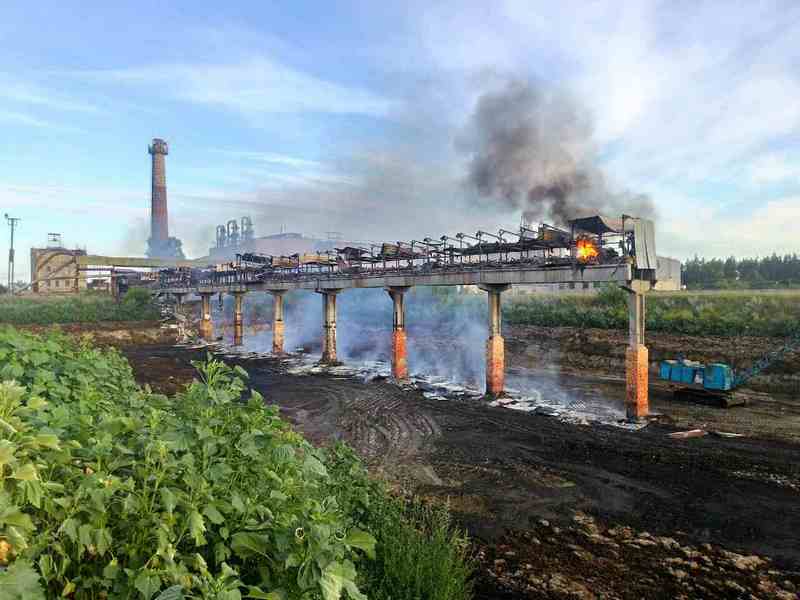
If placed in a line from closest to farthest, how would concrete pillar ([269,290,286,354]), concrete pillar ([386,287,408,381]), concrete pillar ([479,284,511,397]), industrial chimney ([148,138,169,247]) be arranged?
concrete pillar ([479,284,511,397])
concrete pillar ([386,287,408,381])
concrete pillar ([269,290,286,354])
industrial chimney ([148,138,169,247])

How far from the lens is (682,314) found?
4066 centimetres

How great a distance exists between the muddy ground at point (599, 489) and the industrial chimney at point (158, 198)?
8581 centimetres

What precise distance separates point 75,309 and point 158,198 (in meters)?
45.6

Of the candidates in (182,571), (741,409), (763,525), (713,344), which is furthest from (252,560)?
(713,344)

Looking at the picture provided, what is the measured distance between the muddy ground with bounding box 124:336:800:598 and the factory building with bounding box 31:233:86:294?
71.4m

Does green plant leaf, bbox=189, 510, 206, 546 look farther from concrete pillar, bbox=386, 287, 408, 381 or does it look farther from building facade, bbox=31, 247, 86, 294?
building facade, bbox=31, 247, 86, 294

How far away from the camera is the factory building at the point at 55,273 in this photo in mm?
78750

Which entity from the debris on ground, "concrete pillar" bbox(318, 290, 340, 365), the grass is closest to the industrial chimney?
the grass

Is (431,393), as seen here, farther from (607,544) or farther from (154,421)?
(154,421)

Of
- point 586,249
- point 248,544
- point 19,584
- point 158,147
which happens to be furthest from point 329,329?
point 158,147

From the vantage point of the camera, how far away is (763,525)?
1184cm

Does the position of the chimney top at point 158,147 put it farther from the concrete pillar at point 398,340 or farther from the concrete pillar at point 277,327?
the concrete pillar at point 398,340

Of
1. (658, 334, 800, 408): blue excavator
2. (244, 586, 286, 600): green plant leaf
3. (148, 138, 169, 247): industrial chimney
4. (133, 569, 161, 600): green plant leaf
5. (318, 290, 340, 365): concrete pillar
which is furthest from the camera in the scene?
(148, 138, 169, 247): industrial chimney

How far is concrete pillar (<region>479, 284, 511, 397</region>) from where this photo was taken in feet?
85.9
